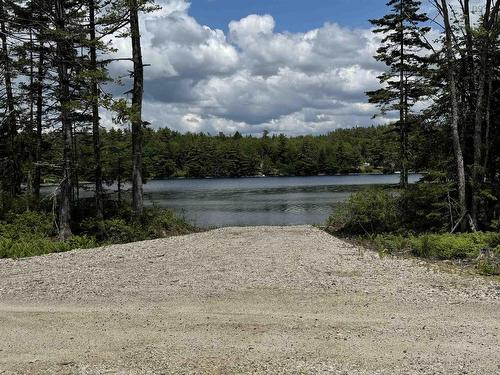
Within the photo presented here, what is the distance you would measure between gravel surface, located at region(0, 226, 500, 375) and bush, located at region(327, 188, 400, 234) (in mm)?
6840

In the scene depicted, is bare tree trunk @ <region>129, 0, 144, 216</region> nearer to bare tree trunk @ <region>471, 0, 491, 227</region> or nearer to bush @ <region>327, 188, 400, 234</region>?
bush @ <region>327, 188, 400, 234</region>

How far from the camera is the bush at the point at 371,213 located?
18625mm

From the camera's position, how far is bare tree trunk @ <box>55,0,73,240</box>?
17.6m

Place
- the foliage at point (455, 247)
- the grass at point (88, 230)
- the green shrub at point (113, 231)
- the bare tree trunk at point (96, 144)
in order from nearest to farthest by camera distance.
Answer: the foliage at point (455, 247) < the grass at point (88, 230) < the green shrub at point (113, 231) < the bare tree trunk at point (96, 144)

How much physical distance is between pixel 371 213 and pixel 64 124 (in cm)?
1155

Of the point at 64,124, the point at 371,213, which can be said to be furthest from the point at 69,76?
the point at 371,213

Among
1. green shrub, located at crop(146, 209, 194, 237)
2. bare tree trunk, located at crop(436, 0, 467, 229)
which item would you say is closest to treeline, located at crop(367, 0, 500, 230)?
bare tree trunk, located at crop(436, 0, 467, 229)

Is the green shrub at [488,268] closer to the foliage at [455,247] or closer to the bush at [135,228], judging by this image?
the foliage at [455,247]

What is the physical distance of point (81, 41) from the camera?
712 inches

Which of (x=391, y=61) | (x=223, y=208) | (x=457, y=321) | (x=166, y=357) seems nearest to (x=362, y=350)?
(x=457, y=321)

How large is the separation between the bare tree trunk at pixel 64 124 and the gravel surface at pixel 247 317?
19.7 feet

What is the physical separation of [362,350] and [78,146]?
20318 millimetres

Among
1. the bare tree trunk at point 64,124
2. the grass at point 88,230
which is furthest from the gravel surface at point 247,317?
the bare tree trunk at point 64,124

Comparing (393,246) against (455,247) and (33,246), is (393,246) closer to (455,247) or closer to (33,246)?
(455,247)
